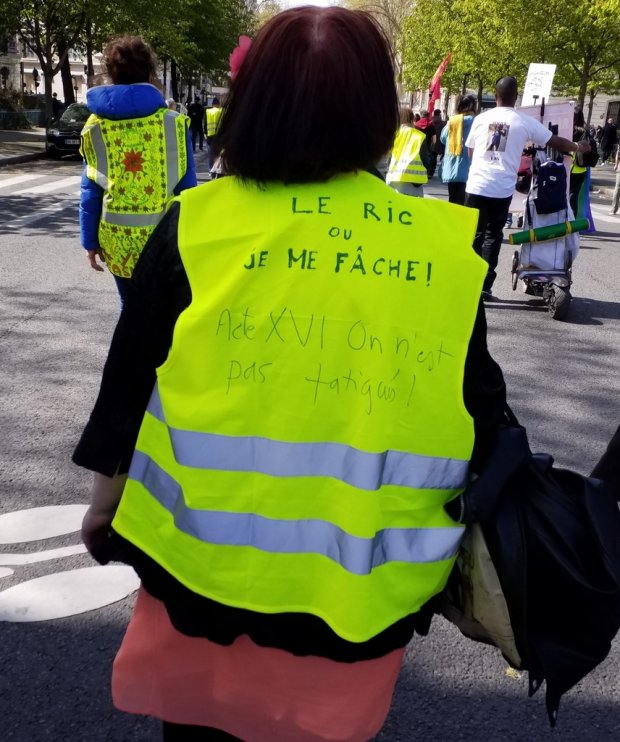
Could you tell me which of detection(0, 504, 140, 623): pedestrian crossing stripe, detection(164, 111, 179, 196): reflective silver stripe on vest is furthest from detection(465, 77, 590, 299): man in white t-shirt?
detection(0, 504, 140, 623): pedestrian crossing stripe

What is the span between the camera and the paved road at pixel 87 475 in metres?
2.55

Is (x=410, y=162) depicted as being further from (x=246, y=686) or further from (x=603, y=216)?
(x=246, y=686)

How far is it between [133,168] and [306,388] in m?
3.25

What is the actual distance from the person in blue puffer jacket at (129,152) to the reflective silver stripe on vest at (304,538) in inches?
120

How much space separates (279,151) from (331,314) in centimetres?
27

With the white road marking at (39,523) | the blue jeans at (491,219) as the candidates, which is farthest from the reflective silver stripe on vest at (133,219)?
the blue jeans at (491,219)

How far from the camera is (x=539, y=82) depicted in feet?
40.3

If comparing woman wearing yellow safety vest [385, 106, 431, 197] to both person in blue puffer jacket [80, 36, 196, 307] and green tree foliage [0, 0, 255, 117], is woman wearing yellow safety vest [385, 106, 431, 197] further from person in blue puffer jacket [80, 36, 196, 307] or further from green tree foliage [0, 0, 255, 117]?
green tree foliage [0, 0, 255, 117]

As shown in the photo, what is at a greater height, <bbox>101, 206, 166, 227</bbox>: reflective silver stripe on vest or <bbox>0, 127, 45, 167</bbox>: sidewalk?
<bbox>101, 206, 166, 227</bbox>: reflective silver stripe on vest

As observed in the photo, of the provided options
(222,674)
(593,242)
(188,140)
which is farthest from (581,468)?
(593,242)

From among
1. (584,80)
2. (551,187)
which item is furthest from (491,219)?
(584,80)

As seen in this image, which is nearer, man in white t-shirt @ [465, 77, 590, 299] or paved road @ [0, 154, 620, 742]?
paved road @ [0, 154, 620, 742]

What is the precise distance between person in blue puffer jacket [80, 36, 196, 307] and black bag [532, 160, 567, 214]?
13.6ft

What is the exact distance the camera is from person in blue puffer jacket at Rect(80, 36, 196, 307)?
168 inches
